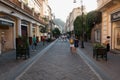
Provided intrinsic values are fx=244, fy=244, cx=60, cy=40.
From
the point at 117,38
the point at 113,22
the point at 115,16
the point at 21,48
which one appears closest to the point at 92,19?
the point at 113,22

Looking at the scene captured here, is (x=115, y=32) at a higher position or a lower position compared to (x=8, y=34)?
higher

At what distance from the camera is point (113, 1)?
66.3ft

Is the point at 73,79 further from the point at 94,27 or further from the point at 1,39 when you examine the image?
the point at 94,27

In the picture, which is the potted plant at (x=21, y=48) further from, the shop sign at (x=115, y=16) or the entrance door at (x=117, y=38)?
the entrance door at (x=117, y=38)

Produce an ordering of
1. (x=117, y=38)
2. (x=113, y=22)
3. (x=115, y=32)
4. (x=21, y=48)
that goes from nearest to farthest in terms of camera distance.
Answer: (x=21, y=48), (x=117, y=38), (x=115, y=32), (x=113, y=22)

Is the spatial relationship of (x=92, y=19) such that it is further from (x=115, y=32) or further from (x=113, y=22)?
(x=115, y=32)

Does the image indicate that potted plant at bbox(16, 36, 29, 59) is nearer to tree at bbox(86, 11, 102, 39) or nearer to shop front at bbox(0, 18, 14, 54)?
shop front at bbox(0, 18, 14, 54)

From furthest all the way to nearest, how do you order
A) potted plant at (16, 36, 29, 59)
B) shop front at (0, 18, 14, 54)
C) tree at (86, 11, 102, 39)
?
1. tree at (86, 11, 102, 39)
2. shop front at (0, 18, 14, 54)
3. potted plant at (16, 36, 29, 59)

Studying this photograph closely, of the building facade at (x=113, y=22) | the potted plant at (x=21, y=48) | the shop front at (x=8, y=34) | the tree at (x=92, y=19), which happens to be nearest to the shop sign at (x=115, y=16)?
the building facade at (x=113, y=22)

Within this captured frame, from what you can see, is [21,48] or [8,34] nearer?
[21,48]

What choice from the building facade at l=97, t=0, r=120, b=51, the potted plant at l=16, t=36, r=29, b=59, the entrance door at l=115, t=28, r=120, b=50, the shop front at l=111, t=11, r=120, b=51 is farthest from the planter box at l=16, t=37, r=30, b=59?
the entrance door at l=115, t=28, r=120, b=50

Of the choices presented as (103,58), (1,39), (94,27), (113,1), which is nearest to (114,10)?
(113,1)

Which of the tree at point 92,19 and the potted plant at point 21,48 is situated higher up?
the tree at point 92,19

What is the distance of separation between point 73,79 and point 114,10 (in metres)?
14.1
